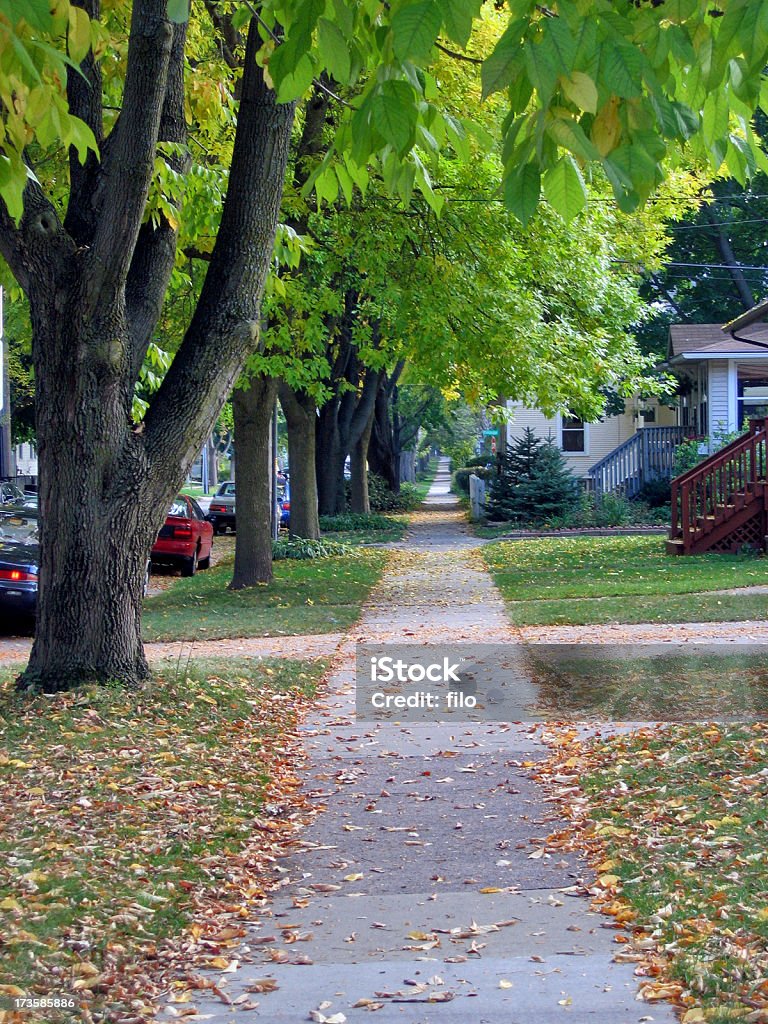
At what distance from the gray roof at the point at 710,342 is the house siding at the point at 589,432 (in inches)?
127

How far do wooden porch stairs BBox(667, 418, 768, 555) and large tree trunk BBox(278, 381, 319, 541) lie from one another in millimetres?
7958

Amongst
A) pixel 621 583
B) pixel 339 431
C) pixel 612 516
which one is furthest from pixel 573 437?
pixel 621 583

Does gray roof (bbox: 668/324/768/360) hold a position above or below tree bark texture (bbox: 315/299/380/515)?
above

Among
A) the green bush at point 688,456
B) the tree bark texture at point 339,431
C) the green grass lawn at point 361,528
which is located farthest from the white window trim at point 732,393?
the tree bark texture at point 339,431

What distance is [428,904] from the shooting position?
5512mm

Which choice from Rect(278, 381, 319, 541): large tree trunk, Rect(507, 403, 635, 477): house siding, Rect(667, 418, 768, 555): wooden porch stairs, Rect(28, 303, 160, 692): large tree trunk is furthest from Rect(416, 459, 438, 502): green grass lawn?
Rect(28, 303, 160, 692): large tree trunk

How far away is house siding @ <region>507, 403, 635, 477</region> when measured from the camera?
129 feet

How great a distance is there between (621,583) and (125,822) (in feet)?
43.7

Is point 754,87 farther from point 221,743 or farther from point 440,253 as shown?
point 440,253

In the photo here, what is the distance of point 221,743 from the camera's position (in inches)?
328

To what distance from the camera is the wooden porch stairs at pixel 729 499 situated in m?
21.6

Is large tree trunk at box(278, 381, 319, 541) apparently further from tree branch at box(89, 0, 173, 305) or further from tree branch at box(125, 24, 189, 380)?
tree branch at box(89, 0, 173, 305)

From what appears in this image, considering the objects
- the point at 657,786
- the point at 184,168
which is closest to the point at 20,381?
the point at 184,168

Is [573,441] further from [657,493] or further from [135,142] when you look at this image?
[135,142]
